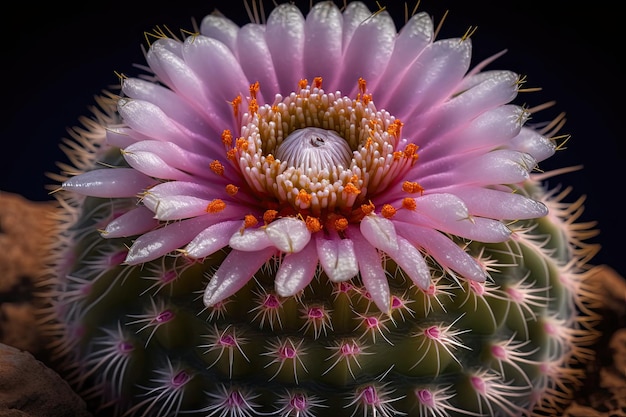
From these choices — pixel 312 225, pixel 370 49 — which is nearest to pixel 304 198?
pixel 312 225

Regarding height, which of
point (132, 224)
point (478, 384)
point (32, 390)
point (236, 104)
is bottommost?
point (32, 390)

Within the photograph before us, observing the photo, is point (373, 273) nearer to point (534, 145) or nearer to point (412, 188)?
point (412, 188)

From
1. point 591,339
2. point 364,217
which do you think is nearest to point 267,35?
point 364,217

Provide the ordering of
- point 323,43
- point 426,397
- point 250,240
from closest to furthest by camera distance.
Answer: point 250,240, point 426,397, point 323,43

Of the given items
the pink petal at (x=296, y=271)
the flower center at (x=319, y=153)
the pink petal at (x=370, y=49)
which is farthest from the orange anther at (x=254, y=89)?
the pink petal at (x=296, y=271)

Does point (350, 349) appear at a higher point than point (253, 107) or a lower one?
lower

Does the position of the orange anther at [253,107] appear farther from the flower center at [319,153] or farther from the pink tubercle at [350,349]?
Result: the pink tubercle at [350,349]
